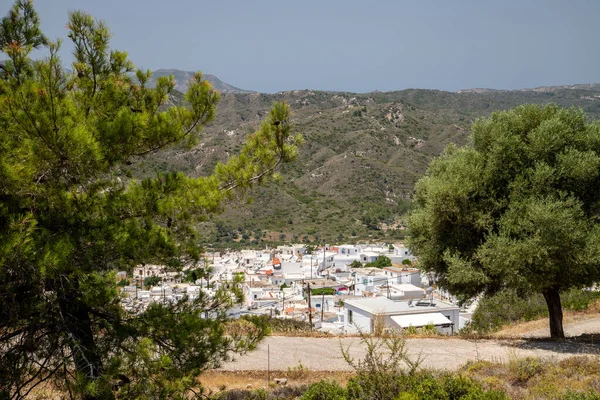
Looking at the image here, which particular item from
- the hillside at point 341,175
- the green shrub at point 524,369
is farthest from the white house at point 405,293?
the green shrub at point 524,369

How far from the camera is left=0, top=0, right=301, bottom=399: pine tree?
12.9 feet

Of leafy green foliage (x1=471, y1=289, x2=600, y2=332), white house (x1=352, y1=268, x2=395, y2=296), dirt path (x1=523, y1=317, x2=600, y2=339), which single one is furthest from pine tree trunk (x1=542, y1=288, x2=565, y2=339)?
white house (x1=352, y1=268, x2=395, y2=296)

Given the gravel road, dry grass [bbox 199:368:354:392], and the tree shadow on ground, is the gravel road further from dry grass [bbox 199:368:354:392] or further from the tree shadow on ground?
dry grass [bbox 199:368:354:392]

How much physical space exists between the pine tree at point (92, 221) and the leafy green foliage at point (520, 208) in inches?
213

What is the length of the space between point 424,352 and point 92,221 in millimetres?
7245

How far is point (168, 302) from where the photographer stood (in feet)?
17.0

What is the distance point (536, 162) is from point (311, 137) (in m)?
79.0

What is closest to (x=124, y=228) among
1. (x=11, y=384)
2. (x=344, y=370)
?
(x=11, y=384)

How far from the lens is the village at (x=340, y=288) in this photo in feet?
70.7

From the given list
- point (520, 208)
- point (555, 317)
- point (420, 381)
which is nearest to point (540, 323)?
point (555, 317)

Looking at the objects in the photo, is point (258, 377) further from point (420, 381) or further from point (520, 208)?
point (520, 208)

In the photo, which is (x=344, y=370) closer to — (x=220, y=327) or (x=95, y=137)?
(x=220, y=327)

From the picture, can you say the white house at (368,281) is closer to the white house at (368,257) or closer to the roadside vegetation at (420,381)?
the white house at (368,257)

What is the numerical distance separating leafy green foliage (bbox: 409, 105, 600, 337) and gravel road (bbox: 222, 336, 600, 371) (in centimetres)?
106
